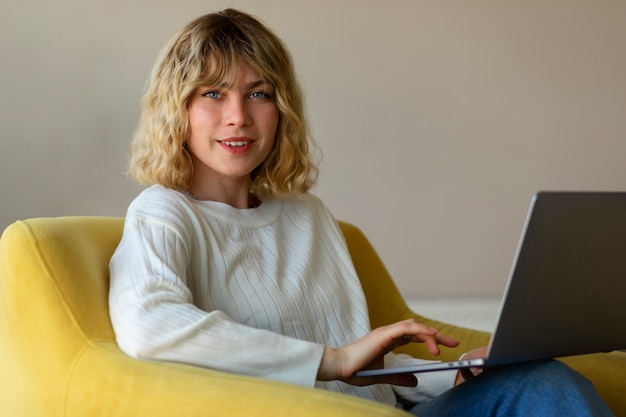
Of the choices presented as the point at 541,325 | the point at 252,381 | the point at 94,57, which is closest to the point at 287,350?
the point at 252,381

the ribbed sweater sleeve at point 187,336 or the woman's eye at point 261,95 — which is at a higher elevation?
the woman's eye at point 261,95

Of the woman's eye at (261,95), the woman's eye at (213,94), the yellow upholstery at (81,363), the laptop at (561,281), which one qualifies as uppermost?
the woman's eye at (261,95)

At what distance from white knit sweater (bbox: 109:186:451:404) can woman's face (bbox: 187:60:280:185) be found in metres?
0.08

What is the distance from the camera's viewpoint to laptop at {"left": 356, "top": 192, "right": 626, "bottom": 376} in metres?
1.11

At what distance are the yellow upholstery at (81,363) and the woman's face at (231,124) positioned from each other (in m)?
0.23

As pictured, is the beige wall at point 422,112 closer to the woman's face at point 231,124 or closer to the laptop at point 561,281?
the woman's face at point 231,124

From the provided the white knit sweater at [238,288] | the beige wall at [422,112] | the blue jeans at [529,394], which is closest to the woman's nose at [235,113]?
the white knit sweater at [238,288]

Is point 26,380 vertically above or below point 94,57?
below

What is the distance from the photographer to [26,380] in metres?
1.35

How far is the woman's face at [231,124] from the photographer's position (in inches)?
62.5

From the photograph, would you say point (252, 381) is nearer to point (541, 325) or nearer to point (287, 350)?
point (287, 350)

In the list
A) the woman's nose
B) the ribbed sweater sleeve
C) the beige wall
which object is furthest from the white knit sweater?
the beige wall

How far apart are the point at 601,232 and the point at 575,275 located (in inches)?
2.5

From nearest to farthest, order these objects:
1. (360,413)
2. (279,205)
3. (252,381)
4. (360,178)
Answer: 1. (360,413)
2. (252,381)
3. (279,205)
4. (360,178)
